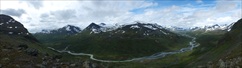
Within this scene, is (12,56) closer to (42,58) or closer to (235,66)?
(42,58)

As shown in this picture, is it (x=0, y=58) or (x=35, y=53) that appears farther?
(x=35, y=53)

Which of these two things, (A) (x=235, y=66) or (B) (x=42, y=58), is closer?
(B) (x=42, y=58)

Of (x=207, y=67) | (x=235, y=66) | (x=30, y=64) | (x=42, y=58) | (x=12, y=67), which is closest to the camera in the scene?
(x=12, y=67)

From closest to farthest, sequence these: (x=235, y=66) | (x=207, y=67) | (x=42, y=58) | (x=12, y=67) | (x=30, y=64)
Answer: (x=12, y=67)
(x=30, y=64)
(x=42, y=58)
(x=235, y=66)
(x=207, y=67)

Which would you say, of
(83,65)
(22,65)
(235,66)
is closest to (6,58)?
(22,65)

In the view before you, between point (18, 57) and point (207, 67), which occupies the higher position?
point (18, 57)

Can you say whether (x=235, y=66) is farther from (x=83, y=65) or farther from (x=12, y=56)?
(x=12, y=56)

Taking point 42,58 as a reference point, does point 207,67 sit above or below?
below

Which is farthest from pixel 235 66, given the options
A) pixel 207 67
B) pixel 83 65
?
pixel 83 65

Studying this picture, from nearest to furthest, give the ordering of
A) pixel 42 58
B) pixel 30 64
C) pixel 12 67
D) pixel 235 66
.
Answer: pixel 12 67 < pixel 30 64 < pixel 42 58 < pixel 235 66
